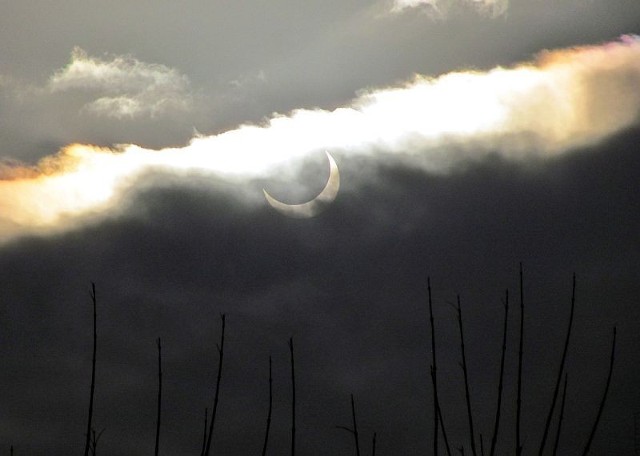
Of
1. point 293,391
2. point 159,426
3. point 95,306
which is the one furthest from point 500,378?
point 95,306

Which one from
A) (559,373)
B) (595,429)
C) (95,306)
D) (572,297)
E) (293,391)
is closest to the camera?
(595,429)

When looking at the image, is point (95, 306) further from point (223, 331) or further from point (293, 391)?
point (293, 391)

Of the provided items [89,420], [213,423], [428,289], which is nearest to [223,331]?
[213,423]

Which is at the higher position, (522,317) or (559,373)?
(522,317)

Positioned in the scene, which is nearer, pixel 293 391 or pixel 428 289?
pixel 428 289

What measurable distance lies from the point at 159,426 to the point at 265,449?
123 cm

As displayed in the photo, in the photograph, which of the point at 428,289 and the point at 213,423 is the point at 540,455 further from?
the point at 213,423

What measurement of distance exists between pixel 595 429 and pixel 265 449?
377 cm

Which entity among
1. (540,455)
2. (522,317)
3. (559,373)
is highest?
(522,317)

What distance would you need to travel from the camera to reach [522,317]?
7.70m

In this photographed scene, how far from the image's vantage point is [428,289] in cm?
803

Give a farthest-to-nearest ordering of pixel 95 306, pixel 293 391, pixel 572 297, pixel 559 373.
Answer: pixel 293 391, pixel 95 306, pixel 572 297, pixel 559 373

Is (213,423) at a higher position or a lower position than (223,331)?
lower

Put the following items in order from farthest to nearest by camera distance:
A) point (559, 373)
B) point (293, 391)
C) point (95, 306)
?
1. point (293, 391)
2. point (95, 306)
3. point (559, 373)
